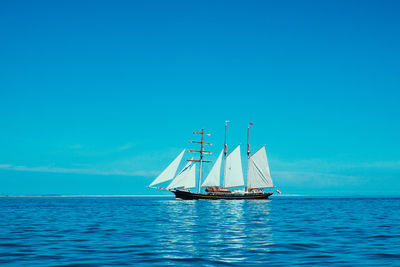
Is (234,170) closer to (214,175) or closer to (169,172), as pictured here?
(214,175)

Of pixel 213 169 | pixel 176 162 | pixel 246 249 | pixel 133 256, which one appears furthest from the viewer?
pixel 213 169

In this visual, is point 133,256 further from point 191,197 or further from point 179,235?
point 191,197

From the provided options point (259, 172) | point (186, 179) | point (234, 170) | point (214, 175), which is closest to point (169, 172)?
point (186, 179)

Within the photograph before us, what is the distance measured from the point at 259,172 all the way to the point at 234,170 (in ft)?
29.1

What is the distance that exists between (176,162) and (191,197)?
1738cm

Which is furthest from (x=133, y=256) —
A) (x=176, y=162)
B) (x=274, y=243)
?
(x=176, y=162)

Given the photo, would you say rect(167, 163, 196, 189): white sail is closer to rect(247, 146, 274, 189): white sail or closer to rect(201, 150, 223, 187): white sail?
rect(201, 150, 223, 187): white sail

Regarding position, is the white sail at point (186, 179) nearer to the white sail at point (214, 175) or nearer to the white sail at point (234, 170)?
the white sail at point (214, 175)

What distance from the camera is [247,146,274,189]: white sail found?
11925 centimetres

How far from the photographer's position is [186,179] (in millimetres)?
113625

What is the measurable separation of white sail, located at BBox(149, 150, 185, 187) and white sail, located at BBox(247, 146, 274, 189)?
26329 millimetres

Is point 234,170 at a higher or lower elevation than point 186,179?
higher

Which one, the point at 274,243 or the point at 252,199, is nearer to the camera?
the point at 274,243

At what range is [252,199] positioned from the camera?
410ft
